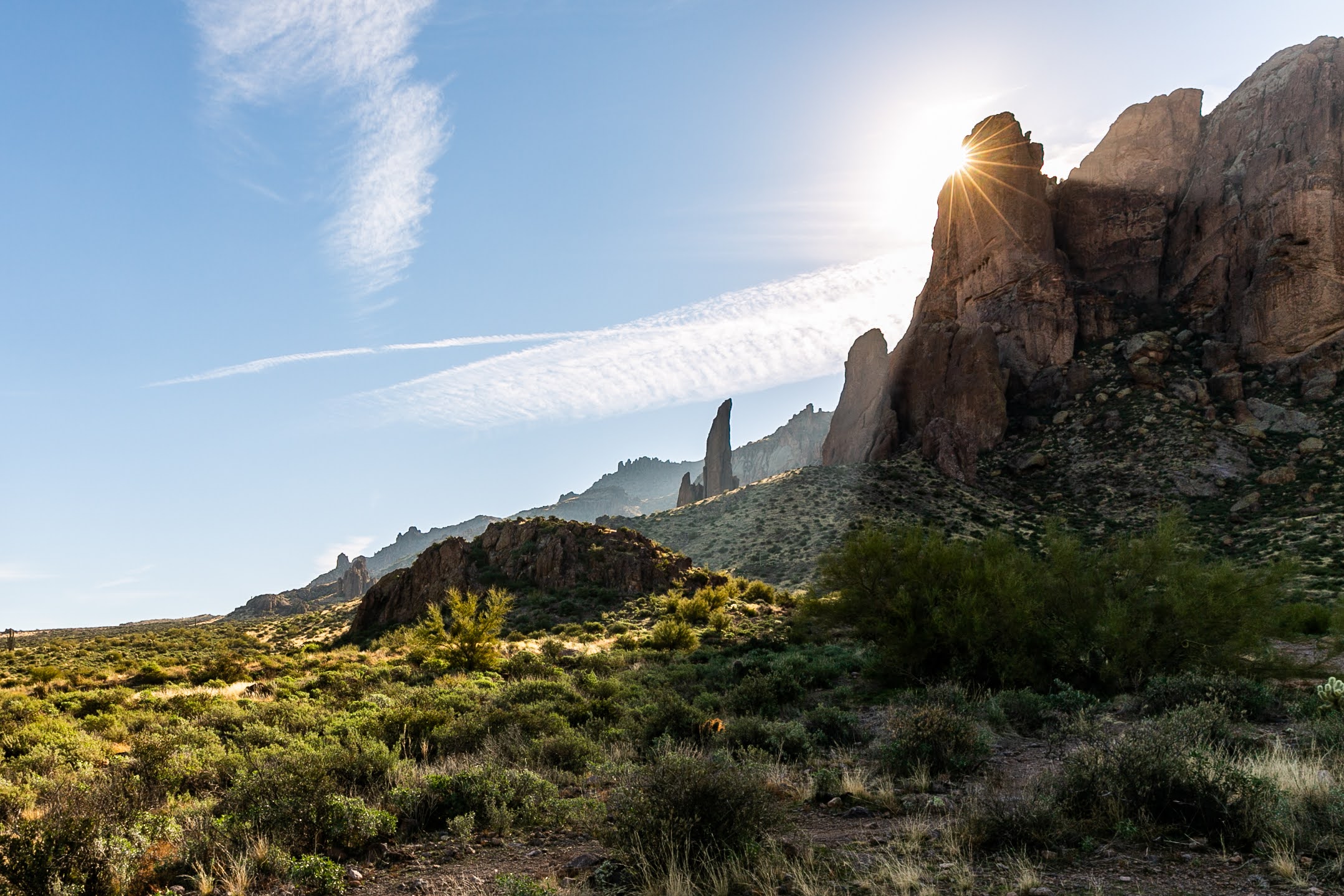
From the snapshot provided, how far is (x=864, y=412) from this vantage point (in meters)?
79.9

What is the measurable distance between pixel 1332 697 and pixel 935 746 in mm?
7396

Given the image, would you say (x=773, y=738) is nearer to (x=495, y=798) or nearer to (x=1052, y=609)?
(x=495, y=798)

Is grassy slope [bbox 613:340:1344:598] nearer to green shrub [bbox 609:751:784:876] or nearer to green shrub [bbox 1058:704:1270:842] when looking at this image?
green shrub [bbox 1058:704:1270:842]

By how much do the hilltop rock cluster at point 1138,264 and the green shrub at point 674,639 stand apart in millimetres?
41445

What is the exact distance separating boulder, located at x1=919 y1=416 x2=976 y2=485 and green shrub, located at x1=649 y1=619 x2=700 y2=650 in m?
41.0

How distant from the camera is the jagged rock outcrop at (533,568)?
131ft

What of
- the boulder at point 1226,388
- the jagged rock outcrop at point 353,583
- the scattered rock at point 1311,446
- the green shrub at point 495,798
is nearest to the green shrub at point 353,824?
the green shrub at point 495,798

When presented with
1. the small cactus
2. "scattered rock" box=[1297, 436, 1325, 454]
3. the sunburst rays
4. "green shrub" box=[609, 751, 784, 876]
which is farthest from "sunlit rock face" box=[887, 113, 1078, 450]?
"green shrub" box=[609, 751, 784, 876]

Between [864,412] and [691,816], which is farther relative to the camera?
[864,412]

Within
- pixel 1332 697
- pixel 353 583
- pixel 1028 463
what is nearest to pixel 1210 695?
pixel 1332 697

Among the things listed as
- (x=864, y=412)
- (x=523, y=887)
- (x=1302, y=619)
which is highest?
(x=864, y=412)

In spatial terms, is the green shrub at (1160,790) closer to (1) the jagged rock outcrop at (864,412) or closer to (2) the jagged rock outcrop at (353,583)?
(1) the jagged rock outcrop at (864,412)

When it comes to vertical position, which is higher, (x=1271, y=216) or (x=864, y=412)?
(x=1271, y=216)

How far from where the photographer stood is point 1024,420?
2509 inches
